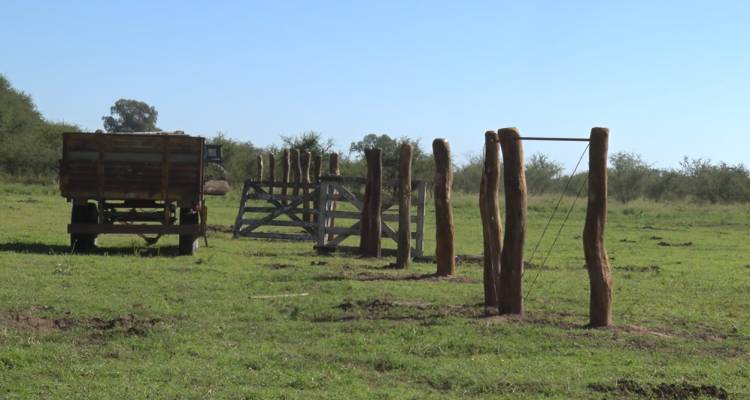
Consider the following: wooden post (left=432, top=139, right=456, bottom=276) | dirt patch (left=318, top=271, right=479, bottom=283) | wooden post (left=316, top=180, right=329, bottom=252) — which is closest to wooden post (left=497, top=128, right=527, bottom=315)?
dirt patch (left=318, top=271, right=479, bottom=283)

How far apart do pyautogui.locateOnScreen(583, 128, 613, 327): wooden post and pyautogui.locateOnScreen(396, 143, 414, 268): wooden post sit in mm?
7398

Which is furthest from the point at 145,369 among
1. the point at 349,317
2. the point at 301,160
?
the point at 301,160

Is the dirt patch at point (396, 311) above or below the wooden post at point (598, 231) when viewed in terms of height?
below

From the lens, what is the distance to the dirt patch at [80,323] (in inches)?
424

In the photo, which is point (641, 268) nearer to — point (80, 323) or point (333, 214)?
point (333, 214)

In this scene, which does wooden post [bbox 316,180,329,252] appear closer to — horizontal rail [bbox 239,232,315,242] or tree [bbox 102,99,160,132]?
horizontal rail [bbox 239,232,315,242]

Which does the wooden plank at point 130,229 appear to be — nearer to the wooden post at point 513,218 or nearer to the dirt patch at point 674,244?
the wooden post at point 513,218

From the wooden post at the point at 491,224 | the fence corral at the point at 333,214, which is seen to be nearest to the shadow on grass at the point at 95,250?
the fence corral at the point at 333,214

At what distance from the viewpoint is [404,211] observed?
19.3m

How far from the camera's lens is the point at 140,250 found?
20.5 m

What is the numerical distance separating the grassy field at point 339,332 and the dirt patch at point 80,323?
0.09 feet

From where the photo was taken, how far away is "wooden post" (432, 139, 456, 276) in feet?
56.5

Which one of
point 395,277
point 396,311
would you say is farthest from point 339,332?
point 395,277

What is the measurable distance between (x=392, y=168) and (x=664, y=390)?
47044 millimetres
